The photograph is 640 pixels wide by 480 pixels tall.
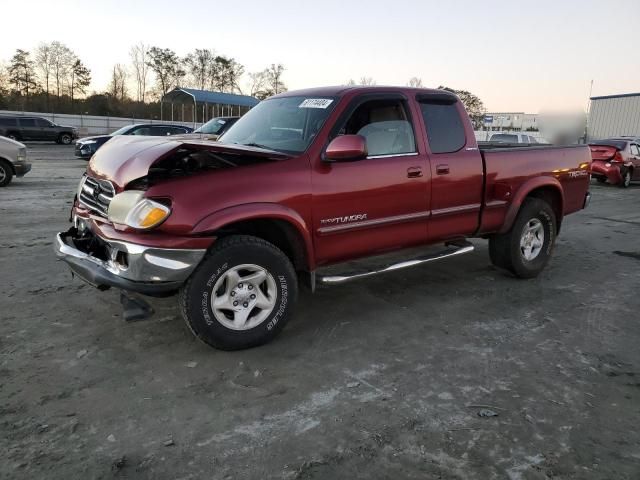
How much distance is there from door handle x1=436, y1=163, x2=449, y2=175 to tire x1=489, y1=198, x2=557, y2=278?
4.25ft

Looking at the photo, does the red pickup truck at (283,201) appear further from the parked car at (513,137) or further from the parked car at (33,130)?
the parked car at (33,130)

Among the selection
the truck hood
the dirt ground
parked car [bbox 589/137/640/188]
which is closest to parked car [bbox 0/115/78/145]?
the dirt ground

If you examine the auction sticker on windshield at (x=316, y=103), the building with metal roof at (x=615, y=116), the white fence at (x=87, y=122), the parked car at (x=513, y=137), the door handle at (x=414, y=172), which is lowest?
the door handle at (x=414, y=172)

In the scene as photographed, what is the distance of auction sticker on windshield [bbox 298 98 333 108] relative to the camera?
4272 mm

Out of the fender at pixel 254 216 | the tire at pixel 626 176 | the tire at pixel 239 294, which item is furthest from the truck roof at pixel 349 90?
the tire at pixel 626 176

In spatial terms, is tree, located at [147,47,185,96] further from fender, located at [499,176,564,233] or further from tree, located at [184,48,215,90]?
fender, located at [499,176,564,233]

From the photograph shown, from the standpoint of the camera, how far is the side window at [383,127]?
430cm

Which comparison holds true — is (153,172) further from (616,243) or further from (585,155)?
(616,243)

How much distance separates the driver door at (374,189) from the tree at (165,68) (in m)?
68.0

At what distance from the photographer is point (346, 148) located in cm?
378

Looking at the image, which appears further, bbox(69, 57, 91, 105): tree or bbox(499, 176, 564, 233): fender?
bbox(69, 57, 91, 105): tree

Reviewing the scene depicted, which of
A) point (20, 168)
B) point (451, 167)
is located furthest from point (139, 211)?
point (20, 168)

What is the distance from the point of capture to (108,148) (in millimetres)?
4082

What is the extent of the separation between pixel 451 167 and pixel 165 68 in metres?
70.6
